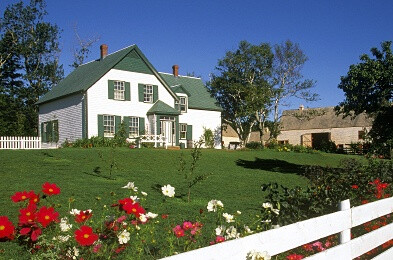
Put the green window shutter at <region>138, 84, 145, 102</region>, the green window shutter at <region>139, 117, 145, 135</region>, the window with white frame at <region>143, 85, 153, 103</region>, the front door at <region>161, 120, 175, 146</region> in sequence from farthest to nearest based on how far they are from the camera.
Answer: the front door at <region>161, 120, 175, 146</region> < the window with white frame at <region>143, 85, 153, 103</region> < the green window shutter at <region>138, 84, 145, 102</region> < the green window shutter at <region>139, 117, 145, 135</region>

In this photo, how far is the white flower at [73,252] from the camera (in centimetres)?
266

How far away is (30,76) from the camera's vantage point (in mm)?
41312

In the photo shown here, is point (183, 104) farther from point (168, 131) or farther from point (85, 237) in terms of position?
point (85, 237)

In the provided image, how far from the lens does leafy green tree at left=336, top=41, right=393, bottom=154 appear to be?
43.5 feet

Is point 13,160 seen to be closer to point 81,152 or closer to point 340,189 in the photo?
point 81,152

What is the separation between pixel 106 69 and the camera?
25.3 meters

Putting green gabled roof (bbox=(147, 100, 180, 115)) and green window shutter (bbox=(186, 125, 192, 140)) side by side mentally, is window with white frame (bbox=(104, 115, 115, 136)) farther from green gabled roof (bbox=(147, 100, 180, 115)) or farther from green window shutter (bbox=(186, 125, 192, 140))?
green window shutter (bbox=(186, 125, 192, 140))

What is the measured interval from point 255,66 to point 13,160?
30.0 metres

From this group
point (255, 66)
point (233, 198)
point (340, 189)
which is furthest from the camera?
point (255, 66)

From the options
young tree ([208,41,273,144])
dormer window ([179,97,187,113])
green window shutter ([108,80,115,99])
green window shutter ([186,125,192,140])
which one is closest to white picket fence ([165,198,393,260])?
green window shutter ([108,80,115,99])

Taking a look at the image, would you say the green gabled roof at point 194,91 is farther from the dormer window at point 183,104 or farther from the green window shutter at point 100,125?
the green window shutter at point 100,125

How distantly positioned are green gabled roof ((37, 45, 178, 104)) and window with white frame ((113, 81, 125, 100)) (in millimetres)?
1091

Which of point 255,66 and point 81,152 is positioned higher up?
point 255,66

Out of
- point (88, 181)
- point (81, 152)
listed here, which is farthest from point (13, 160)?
point (88, 181)
